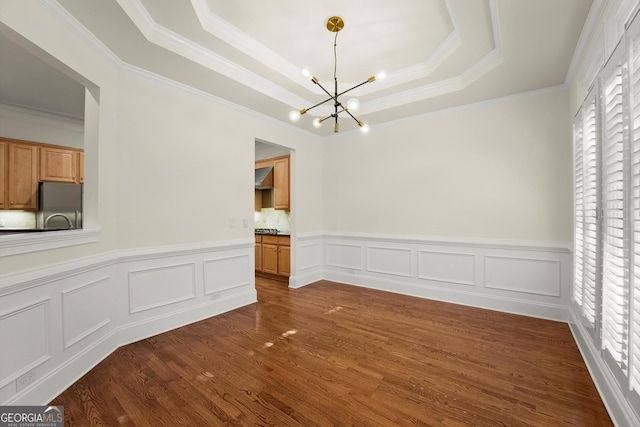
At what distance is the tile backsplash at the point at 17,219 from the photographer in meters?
4.31

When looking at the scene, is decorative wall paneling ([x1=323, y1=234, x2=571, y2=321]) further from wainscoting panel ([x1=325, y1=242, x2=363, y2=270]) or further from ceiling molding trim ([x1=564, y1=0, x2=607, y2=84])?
ceiling molding trim ([x1=564, y1=0, x2=607, y2=84])

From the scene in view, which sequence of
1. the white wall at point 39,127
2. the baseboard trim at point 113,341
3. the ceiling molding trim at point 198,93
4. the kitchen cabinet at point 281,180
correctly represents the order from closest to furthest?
the baseboard trim at point 113,341 < the ceiling molding trim at point 198,93 < the white wall at point 39,127 < the kitchen cabinet at point 281,180

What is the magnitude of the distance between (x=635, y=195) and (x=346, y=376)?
2.25 m

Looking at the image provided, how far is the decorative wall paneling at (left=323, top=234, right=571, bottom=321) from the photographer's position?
11.3ft

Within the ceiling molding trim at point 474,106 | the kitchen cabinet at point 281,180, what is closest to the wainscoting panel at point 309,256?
the kitchen cabinet at point 281,180

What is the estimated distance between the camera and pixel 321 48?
3008 millimetres

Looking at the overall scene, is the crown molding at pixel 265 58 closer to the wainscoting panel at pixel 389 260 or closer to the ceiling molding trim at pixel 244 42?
the ceiling molding trim at pixel 244 42

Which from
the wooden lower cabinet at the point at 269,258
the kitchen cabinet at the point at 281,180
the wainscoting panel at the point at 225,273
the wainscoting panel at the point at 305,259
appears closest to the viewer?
the wainscoting panel at the point at 225,273

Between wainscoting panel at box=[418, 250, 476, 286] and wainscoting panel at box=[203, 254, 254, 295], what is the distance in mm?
2730

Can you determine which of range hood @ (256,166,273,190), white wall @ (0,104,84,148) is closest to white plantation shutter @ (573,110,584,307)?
range hood @ (256,166,273,190)

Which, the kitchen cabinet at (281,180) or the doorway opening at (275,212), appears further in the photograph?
the kitchen cabinet at (281,180)

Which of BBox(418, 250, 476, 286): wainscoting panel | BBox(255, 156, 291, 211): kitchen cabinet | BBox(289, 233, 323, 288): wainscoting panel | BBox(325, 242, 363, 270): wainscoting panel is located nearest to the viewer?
BBox(418, 250, 476, 286): wainscoting panel

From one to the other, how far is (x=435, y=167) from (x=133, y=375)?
4.47m

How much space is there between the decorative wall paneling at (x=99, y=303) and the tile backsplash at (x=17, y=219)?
126 inches
